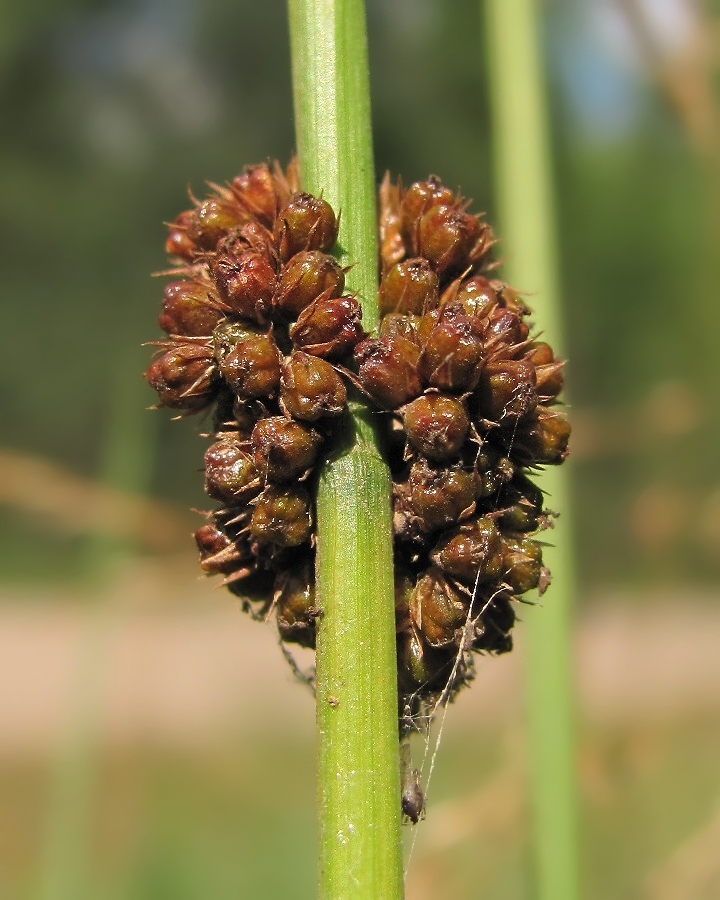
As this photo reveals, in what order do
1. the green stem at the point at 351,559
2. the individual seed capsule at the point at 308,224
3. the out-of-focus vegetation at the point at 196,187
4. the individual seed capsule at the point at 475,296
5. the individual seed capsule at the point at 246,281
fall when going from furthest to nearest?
1. the out-of-focus vegetation at the point at 196,187
2. the individual seed capsule at the point at 475,296
3. the individual seed capsule at the point at 246,281
4. the individual seed capsule at the point at 308,224
5. the green stem at the point at 351,559

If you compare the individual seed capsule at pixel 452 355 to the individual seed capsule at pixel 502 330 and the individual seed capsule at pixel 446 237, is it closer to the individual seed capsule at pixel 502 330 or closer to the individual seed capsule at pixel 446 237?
the individual seed capsule at pixel 502 330

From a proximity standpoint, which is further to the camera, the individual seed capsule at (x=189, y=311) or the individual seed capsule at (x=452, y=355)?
the individual seed capsule at (x=189, y=311)

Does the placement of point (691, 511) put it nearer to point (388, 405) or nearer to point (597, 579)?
point (388, 405)

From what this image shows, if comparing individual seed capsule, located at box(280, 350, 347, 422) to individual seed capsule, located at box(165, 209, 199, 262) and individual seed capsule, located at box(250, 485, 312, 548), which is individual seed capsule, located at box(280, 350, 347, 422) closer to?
individual seed capsule, located at box(250, 485, 312, 548)

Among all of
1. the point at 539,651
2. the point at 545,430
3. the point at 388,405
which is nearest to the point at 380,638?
the point at 388,405

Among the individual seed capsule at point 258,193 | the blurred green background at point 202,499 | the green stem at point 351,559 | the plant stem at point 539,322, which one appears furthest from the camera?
the blurred green background at point 202,499

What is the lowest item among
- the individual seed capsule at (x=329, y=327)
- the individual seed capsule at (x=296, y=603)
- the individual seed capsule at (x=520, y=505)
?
the individual seed capsule at (x=296, y=603)

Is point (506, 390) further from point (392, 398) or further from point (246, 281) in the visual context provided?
point (246, 281)

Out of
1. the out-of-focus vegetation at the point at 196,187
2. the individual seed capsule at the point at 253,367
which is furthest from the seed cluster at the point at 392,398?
the out-of-focus vegetation at the point at 196,187
